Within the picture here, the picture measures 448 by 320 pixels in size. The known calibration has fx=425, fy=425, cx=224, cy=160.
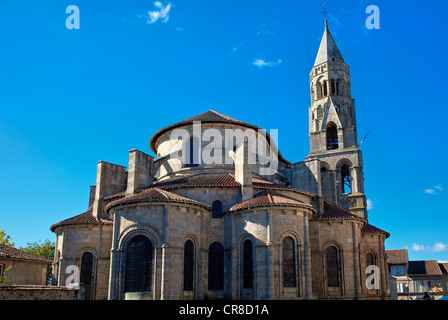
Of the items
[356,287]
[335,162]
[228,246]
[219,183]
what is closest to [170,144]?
[219,183]

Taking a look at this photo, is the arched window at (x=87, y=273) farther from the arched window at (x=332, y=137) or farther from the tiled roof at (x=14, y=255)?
the arched window at (x=332, y=137)

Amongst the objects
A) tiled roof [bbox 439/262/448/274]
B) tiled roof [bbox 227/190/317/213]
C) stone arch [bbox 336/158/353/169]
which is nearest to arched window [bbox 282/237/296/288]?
tiled roof [bbox 227/190/317/213]

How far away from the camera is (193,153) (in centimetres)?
2888

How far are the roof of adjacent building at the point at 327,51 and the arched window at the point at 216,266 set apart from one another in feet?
99.0

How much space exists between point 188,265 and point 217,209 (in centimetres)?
377

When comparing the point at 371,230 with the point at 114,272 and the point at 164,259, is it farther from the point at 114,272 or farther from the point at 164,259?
the point at 114,272

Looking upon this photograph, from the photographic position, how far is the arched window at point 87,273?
24406 millimetres

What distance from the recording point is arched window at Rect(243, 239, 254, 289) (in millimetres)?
22000

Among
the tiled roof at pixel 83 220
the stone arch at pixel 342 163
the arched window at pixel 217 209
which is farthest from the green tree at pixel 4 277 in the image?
the stone arch at pixel 342 163

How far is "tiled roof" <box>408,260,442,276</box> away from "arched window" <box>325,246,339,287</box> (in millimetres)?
34998

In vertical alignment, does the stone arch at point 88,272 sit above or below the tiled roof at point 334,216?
below

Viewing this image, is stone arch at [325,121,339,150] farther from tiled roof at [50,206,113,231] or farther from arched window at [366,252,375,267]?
tiled roof at [50,206,113,231]
